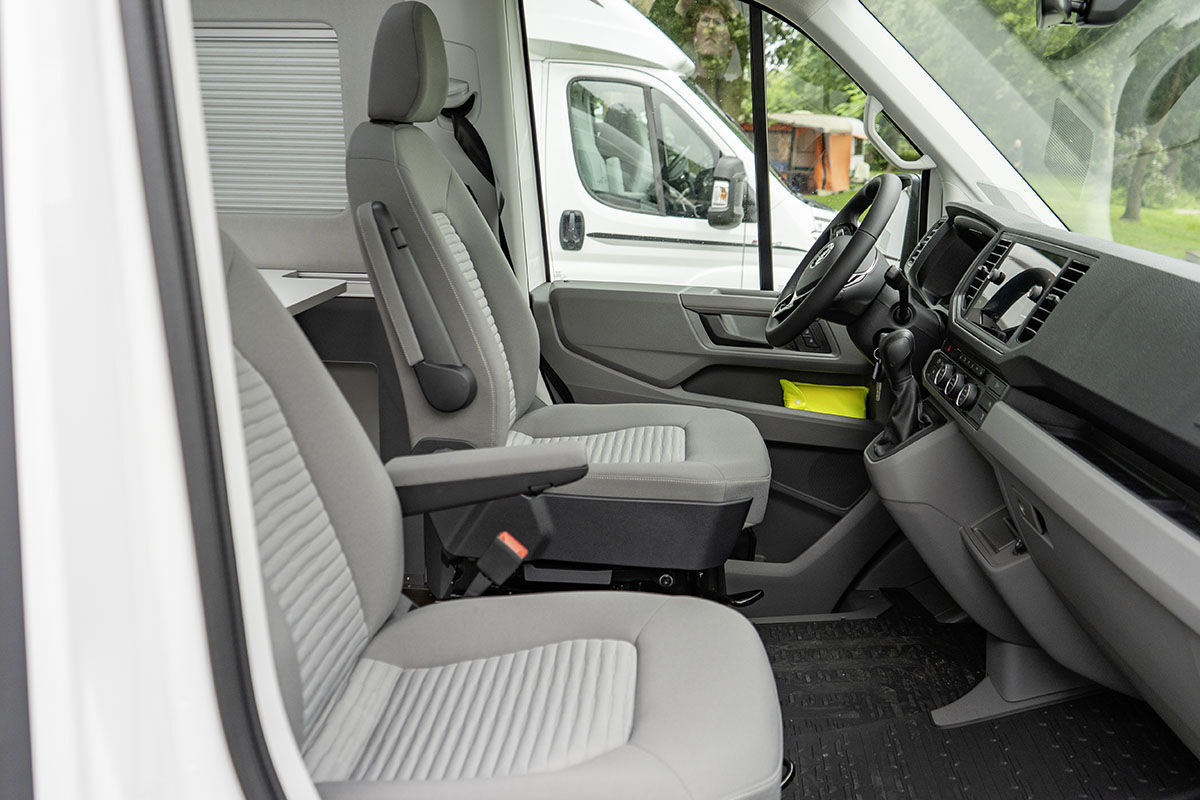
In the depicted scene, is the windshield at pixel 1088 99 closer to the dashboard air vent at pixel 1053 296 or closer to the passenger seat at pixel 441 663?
the dashboard air vent at pixel 1053 296

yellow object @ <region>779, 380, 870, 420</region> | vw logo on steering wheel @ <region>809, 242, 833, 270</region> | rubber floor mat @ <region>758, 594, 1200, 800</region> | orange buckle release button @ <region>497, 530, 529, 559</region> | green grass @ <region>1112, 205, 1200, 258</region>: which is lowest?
rubber floor mat @ <region>758, 594, 1200, 800</region>

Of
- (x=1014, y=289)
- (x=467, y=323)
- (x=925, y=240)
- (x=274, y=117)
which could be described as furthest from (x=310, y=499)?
(x=274, y=117)

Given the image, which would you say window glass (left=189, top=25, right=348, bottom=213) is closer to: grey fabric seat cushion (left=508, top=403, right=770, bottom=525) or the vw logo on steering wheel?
grey fabric seat cushion (left=508, top=403, right=770, bottom=525)

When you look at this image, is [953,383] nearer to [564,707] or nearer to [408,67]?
[564,707]

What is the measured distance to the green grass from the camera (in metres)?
1.42

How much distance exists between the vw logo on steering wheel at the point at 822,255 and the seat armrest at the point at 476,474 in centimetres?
88

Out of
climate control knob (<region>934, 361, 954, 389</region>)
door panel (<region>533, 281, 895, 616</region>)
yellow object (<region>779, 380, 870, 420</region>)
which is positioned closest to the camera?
climate control knob (<region>934, 361, 954, 389</region>)

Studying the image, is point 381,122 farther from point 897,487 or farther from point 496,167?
point 897,487

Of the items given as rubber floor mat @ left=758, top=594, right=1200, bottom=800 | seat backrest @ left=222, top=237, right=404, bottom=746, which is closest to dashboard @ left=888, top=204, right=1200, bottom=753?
rubber floor mat @ left=758, top=594, right=1200, bottom=800

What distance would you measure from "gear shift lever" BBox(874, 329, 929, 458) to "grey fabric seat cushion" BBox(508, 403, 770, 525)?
25cm

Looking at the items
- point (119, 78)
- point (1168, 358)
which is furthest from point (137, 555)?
point (1168, 358)

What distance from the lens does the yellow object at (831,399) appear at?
2.40 meters

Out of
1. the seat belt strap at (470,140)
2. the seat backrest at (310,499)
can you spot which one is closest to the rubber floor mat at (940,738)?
the seat backrest at (310,499)

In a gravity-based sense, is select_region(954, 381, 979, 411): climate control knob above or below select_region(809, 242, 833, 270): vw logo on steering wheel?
below
